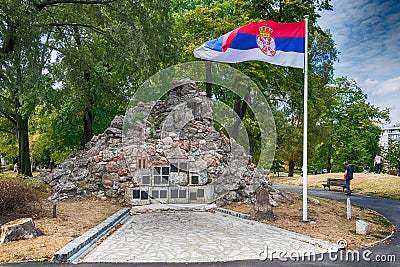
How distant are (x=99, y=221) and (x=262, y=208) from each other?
4.83 metres

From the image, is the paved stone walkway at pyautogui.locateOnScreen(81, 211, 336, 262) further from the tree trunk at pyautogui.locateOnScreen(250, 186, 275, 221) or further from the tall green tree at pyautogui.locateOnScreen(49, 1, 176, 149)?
the tall green tree at pyautogui.locateOnScreen(49, 1, 176, 149)

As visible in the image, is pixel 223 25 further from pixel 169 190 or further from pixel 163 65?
pixel 169 190

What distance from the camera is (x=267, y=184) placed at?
15.1m

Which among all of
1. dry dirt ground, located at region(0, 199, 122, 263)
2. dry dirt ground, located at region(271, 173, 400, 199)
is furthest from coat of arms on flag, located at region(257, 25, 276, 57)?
dry dirt ground, located at region(271, 173, 400, 199)

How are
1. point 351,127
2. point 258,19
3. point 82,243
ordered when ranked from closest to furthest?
point 82,243 → point 258,19 → point 351,127

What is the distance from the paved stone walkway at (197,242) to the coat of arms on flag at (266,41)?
16.6 ft

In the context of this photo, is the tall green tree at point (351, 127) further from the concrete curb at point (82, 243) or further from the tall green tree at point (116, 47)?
the concrete curb at point (82, 243)

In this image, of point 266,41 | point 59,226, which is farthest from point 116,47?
point 59,226

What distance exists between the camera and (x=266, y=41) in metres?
10.2

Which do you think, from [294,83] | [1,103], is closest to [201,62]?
[294,83]

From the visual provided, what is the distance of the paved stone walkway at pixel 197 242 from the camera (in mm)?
6570

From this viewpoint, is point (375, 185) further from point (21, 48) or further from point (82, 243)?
point (21, 48)

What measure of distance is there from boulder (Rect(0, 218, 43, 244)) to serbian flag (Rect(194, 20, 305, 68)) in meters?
6.78

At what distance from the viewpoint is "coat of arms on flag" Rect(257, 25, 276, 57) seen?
10.2 meters
